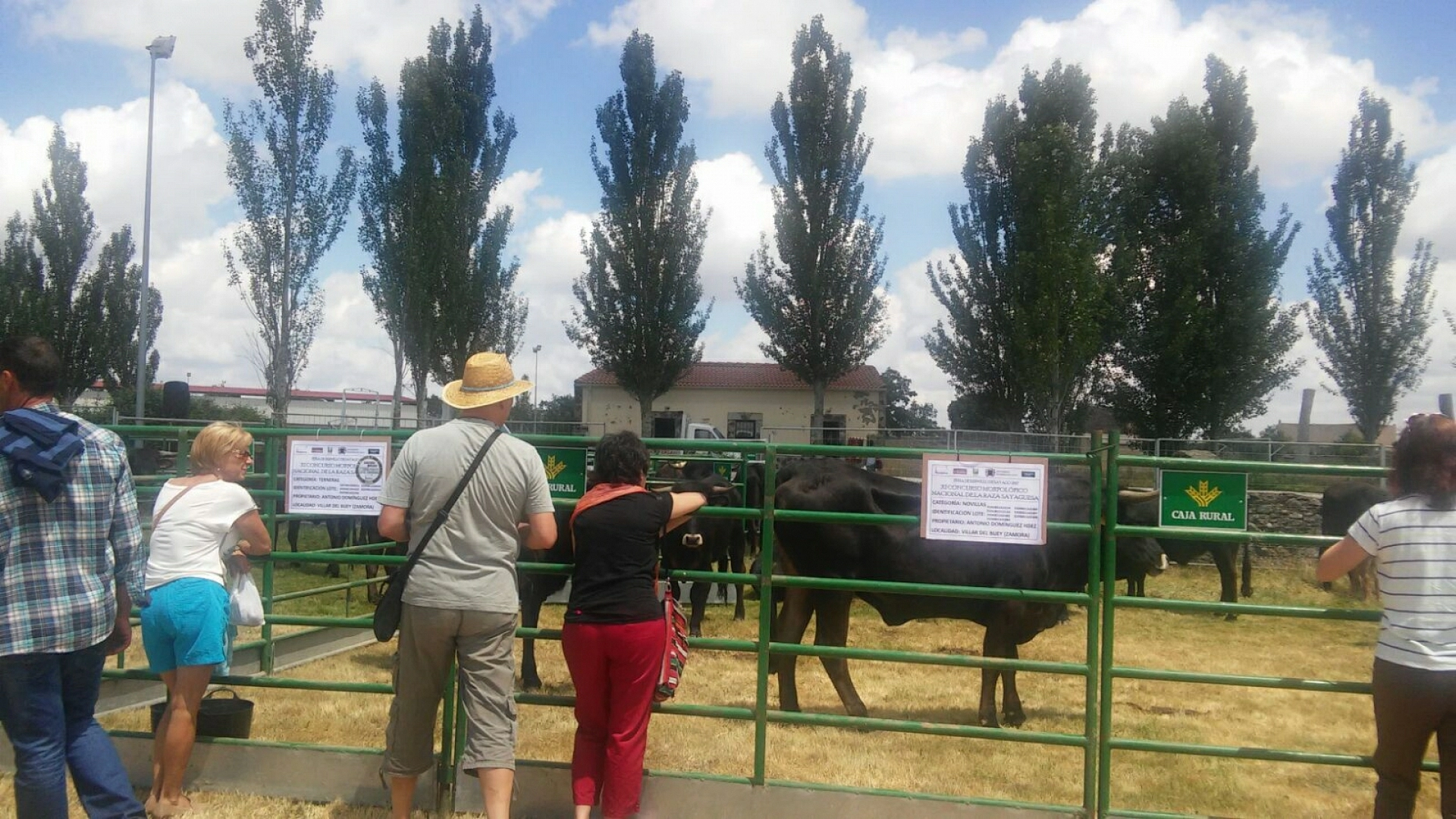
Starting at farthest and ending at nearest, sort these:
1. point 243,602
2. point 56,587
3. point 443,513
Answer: point 243,602
point 443,513
point 56,587

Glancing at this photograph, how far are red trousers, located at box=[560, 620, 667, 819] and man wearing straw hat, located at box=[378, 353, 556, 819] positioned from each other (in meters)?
0.28

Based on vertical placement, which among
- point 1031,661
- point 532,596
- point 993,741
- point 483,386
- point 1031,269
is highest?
point 1031,269

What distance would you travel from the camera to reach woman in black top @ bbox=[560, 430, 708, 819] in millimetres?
3992

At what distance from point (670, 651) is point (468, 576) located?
0.85m

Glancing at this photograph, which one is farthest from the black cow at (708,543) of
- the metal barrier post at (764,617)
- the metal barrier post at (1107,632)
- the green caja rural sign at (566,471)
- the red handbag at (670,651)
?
the metal barrier post at (1107,632)

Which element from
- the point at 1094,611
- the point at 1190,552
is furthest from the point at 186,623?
the point at 1190,552

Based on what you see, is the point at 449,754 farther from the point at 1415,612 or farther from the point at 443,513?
the point at 1415,612

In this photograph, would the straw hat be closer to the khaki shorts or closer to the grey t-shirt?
the grey t-shirt

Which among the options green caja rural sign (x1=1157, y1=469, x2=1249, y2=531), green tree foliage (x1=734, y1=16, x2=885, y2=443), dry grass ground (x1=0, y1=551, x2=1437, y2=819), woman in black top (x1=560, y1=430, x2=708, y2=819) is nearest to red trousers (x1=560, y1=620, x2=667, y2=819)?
woman in black top (x1=560, y1=430, x2=708, y2=819)

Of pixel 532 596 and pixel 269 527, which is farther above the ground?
pixel 269 527

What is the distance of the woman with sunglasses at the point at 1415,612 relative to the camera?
3562 millimetres

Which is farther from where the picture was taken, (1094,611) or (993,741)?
(993,741)

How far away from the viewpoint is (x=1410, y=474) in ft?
12.2

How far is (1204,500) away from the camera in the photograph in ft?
14.6
